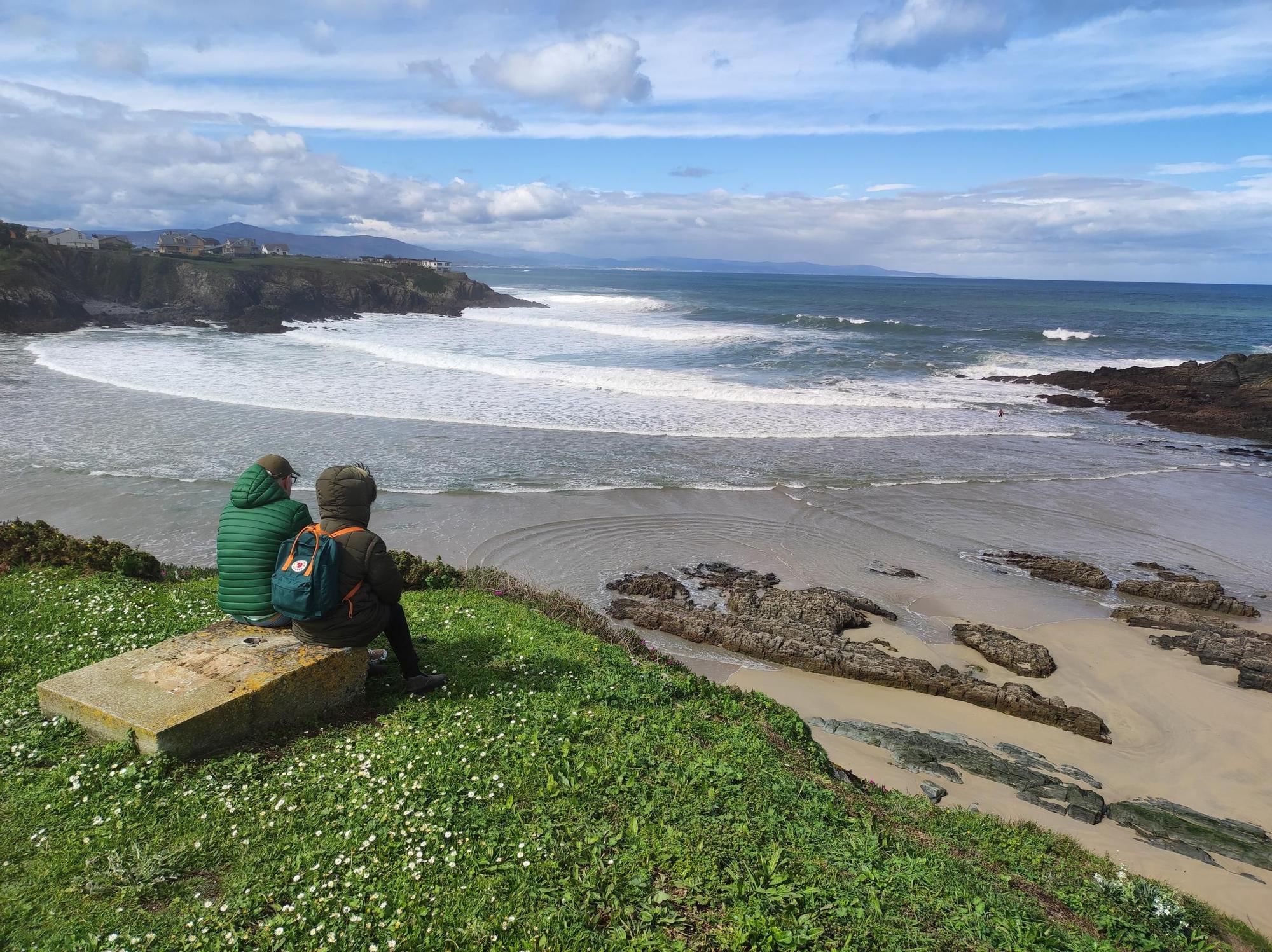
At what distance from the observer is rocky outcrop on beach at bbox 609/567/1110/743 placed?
32.8ft

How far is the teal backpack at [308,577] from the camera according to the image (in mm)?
5566

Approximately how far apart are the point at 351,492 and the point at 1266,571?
57.5ft

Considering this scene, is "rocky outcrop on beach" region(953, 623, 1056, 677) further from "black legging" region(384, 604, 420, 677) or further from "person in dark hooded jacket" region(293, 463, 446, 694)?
"person in dark hooded jacket" region(293, 463, 446, 694)

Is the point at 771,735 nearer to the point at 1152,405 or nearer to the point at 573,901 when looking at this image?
the point at 573,901

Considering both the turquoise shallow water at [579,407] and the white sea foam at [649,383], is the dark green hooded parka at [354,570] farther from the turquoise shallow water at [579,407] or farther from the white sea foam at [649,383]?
the white sea foam at [649,383]

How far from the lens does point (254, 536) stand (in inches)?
231

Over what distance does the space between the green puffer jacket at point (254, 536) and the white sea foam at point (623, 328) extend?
52787 millimetres

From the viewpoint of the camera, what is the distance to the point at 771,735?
681 centimetres

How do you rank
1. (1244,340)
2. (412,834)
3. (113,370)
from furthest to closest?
(1244,340) → (113,370) → (412,834)

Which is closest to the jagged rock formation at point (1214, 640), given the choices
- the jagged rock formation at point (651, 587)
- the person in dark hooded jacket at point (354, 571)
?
the jagged rock formation at point (651, 587)

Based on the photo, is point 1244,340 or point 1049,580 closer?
Result: point 1049,580

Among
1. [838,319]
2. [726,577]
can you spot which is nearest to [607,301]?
[838,319]

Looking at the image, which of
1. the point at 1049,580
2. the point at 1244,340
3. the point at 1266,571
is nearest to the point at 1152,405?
the point at 1266,571

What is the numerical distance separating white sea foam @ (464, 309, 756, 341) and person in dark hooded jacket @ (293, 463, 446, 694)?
5269 centimetres
